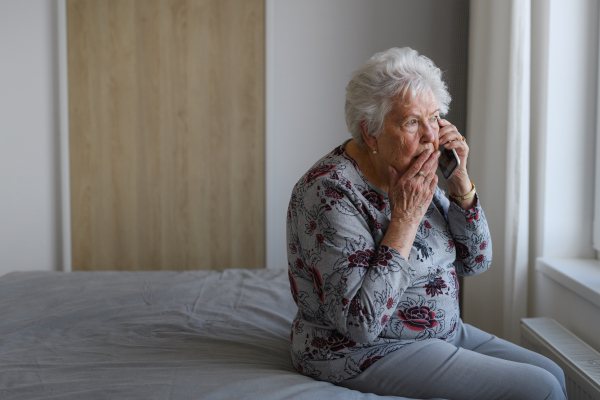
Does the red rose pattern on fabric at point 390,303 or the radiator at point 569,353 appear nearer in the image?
the red rose pattern on fabric at point 390,303

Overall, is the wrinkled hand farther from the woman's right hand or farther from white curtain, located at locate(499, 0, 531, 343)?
white curtain, located at locate(499, 0, 531, 343)

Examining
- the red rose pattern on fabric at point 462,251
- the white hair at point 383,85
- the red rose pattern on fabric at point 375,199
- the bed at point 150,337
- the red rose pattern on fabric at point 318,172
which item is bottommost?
the bed at point 150,337

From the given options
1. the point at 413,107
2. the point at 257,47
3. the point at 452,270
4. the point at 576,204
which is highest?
the point at 257,47

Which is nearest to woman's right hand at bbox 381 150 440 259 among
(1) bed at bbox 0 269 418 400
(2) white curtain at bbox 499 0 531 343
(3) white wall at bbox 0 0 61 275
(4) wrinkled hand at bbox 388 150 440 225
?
(4) wrinkled hand at bbox 388 150 440 225

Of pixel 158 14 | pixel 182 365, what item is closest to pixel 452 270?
pixel 182 365

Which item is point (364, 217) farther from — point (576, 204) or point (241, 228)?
point (241, 228)

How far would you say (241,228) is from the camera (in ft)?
10.4

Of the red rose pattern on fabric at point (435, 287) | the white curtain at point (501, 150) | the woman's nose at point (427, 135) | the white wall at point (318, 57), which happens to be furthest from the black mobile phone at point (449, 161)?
the white wall at point (318, 57)

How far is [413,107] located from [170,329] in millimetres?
946

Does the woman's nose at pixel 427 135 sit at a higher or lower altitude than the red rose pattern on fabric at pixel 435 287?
higher

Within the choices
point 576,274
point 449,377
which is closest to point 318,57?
point 576,274

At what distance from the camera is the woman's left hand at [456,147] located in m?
1.33

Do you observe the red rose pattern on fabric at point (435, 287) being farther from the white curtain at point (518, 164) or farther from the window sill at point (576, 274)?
the white curtain at point (518, 164)

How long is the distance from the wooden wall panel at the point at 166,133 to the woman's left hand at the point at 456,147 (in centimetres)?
189
